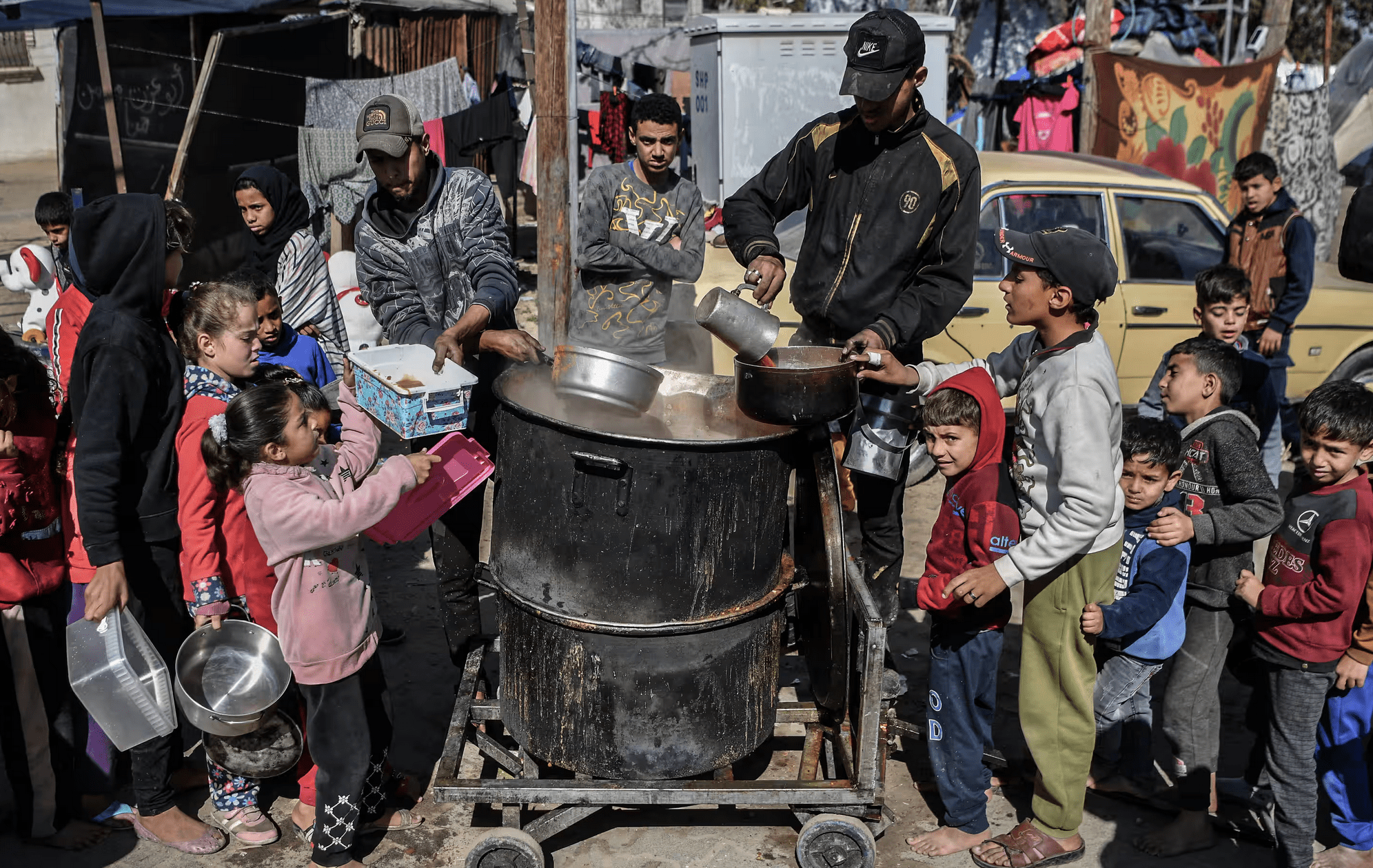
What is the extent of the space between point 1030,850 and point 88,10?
9.50 meters

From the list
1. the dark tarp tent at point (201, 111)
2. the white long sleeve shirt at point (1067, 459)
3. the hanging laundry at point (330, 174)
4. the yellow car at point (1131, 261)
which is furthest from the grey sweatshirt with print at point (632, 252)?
the dark tarp tent at point (201, 111)

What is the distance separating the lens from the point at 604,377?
309cm

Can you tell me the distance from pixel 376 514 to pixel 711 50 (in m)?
8.26

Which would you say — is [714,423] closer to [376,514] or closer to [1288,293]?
[376,514]

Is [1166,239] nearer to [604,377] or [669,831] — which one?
[604,377]

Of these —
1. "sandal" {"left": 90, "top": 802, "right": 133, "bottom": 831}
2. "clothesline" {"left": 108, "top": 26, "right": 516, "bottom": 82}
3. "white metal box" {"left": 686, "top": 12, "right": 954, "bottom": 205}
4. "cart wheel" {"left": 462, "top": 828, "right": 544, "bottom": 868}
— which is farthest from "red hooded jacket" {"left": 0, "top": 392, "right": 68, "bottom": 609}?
"white metal box" {"left": 686, "top": 12, "right": 954, "bottom": 205}

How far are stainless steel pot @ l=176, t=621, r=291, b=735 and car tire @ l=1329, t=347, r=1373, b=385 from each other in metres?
6.65

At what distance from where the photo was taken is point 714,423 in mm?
3656

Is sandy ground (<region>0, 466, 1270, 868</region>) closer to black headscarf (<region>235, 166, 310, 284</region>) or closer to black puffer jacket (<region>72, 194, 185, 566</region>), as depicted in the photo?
black puffer jacket (<region>72, 194, 185, 566</region>)

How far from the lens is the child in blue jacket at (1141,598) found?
10.3 feet

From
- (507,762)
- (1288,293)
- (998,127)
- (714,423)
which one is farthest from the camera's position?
(998,127)

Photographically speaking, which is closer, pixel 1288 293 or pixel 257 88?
pixel 1288 293

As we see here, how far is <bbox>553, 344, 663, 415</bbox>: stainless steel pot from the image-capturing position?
3082 millimetres

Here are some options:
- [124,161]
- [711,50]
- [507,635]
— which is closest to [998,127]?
[711,50]
